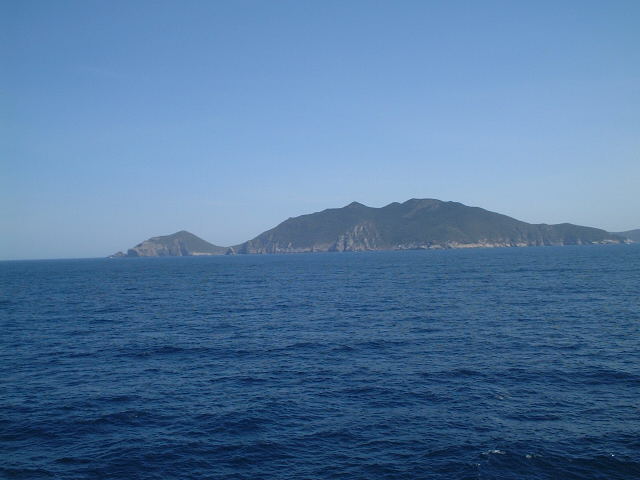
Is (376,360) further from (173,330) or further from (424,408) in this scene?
(173,330)

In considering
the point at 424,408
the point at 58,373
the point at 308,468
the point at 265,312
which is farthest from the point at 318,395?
the point at 265,312

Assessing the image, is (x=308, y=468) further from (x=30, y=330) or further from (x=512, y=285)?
(x=512, y=285)

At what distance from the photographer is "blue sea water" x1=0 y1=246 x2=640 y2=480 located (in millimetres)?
24156

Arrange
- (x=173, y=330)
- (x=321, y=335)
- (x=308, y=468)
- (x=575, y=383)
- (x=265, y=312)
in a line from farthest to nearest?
(x=265, y=312) → (x=173, y=330) → (x=321, y=335) → (x=575, y=383) → (x=308, y=468)

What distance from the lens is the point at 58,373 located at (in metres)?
40.9

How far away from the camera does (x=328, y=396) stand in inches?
1318

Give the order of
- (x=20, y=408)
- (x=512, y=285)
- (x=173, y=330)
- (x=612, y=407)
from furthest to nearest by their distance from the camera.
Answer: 1. (x=512, y=285)
2. (x=173, y=330)
3. (x=20, y=408)
4. (x=612, y=407)

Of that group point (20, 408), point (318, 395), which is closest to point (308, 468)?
point (318, 395)

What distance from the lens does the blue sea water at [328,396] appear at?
2416cm

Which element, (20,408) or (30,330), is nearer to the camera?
(20,408)

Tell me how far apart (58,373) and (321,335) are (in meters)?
28.0

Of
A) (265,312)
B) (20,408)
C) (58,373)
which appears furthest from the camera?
(265,312)

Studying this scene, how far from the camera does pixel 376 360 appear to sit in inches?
1689

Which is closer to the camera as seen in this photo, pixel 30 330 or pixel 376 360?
pixel 376 360
